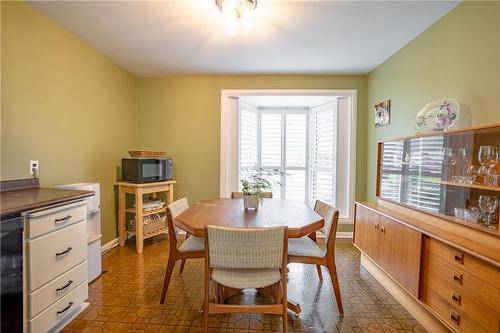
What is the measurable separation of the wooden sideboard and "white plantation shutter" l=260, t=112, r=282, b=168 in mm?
2074

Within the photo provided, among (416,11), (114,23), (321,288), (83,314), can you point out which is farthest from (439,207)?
(114,23)

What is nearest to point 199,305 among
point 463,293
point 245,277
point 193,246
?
point 193,246

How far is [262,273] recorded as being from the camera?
4.89 ft

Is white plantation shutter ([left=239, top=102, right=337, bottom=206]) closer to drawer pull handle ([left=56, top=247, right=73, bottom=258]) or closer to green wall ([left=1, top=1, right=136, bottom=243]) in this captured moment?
green wall ([left=1, top=1, right=136, bottom=243])

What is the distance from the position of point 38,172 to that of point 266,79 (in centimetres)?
286

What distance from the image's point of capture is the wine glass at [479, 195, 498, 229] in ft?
4.51

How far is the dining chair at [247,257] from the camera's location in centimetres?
137

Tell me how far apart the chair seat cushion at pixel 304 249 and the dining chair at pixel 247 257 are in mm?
380

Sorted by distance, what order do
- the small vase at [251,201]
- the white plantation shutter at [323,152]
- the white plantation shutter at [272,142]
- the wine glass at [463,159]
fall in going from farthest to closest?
the white plantation shutter at [272,142] → the white plantation shutter at [323,152] → the small vase at [251,201] → the wine glass at [463,159]

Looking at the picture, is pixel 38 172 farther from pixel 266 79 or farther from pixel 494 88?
pixel 494 88

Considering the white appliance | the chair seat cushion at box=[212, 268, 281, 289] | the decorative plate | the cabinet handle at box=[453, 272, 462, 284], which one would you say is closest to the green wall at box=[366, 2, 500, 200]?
the decorative plate

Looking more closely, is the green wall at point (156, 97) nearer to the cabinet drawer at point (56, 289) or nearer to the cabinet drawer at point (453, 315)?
the cabinet drawer at point (56, 289)

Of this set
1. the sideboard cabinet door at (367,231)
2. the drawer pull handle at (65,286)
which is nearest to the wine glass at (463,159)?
the sideboard cabinet door at (367,231)

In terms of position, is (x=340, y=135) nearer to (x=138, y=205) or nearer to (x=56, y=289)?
(x=138, y=205)
